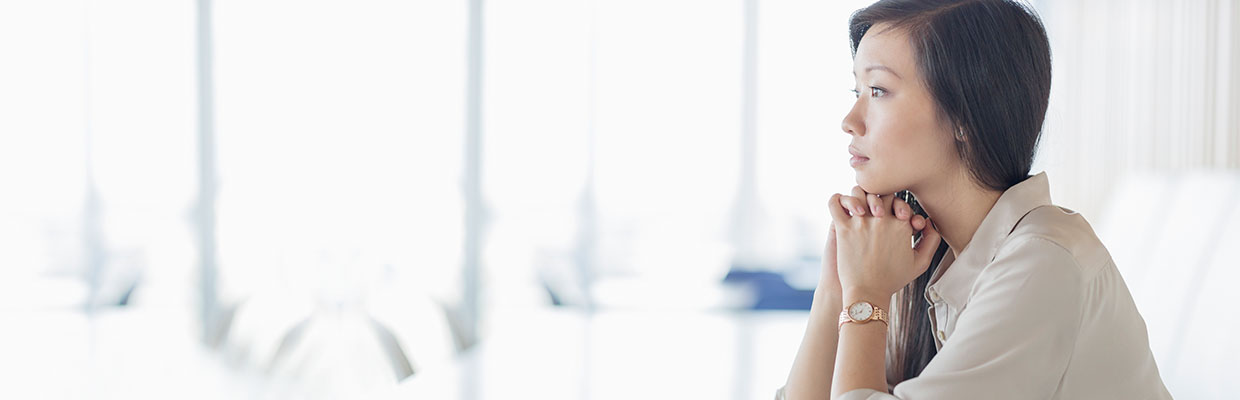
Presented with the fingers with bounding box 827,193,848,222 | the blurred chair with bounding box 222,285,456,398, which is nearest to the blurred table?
the blurred chair with bounding box 222,285,456,398

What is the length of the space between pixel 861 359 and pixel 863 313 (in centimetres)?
6

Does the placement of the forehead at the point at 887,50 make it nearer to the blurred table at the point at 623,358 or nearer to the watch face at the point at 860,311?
the watch face at the point at 860,311

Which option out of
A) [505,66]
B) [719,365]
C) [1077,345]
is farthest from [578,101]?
[1077,345]

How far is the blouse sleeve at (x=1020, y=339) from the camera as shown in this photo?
2.78 ft

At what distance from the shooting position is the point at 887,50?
1.01m

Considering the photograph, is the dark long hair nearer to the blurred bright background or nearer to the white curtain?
the blurred bright background

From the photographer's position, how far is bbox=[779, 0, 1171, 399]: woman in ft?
2.81

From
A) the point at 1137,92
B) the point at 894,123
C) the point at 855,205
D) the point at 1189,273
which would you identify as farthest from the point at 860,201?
the point at 1137,92

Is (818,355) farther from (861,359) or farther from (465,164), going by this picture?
(465,164)

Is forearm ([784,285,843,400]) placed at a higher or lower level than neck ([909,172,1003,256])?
lower

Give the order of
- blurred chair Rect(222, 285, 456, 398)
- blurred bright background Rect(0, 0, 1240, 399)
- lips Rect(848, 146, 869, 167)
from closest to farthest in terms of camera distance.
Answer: lips Rect(848, 146, 869, 167) → blurred bright background Rect(0, 0, 1240, 399) → blurred chair Rect(222, 285, 456, 398)

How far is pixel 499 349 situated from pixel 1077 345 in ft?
8.84

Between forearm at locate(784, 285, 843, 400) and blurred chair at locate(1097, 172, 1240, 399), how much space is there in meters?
1.09

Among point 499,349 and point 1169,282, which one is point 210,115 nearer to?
point 499,349
